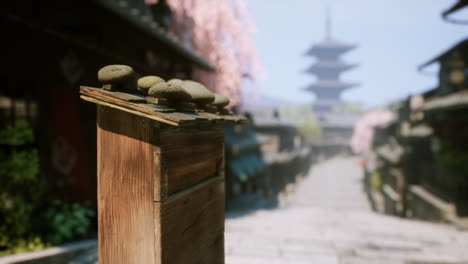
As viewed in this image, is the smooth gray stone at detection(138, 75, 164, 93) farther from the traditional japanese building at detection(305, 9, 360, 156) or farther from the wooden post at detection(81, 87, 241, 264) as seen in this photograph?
the traditional japanese building at detection(305, 9, 360, 156)

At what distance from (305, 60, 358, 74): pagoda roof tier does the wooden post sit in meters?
71.7

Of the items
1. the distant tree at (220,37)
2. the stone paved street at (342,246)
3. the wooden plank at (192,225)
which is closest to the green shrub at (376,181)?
the distant tree at (220,37)

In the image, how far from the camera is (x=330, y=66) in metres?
68.9

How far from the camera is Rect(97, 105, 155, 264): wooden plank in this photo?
1.65m

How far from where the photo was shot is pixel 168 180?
1686mm

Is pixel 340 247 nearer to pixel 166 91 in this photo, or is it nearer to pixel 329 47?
pixel 166 91

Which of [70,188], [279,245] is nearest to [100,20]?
[70,188]

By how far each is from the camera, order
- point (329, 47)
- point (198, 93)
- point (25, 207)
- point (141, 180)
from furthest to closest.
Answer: point (329, 47)
point (25, 207)
point (198, 93)
point (141, 180)

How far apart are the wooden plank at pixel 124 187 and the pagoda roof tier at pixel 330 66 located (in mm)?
71852

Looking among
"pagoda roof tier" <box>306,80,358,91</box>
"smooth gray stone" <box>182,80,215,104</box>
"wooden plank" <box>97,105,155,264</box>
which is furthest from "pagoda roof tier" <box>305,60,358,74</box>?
"wooden plank" <box>97,105,155,264</box>

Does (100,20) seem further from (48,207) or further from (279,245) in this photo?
(279,245)

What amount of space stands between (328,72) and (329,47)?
573cm

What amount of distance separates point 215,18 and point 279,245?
34.4ft

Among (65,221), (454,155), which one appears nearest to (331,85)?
(454,155)
